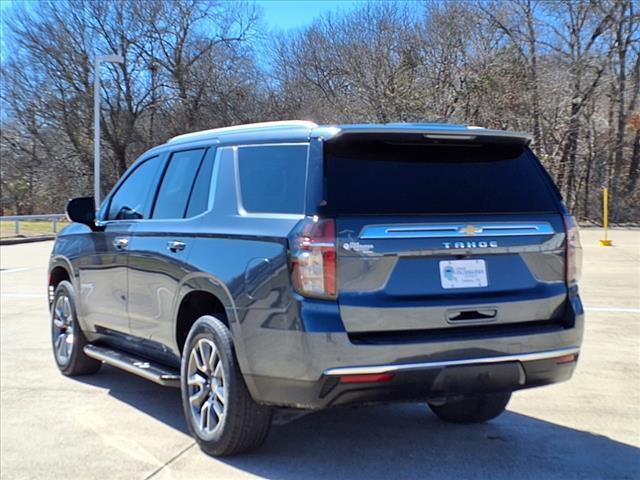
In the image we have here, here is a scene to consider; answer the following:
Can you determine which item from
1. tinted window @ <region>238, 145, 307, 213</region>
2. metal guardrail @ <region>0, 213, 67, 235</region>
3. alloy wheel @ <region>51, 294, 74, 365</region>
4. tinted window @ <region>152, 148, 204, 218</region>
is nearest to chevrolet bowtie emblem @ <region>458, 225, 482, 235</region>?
tinted window @ <region>238, 145, 307, 213</region>

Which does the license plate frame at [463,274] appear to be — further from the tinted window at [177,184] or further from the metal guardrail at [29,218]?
the metal guardrail at [29,218]

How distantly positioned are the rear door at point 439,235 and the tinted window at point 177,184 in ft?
4.85

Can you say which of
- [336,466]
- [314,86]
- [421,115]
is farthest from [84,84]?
[336,466]

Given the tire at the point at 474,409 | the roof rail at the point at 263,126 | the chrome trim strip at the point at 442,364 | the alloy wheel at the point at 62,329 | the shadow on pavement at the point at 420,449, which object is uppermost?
the roof rail at the point at 263,126

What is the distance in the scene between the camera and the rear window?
393 centimetres

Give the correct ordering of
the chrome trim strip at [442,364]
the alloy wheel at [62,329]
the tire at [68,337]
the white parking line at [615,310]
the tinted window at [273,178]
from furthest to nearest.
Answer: the white parking line at [615,310] → the alloy wheel at [62,329] → the tire at [68,337] → the tinted window at [273,178] → the chrome trim strip at [442,364]

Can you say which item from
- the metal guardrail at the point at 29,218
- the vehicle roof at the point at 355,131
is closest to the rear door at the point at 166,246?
the vehicle roof at the point at 355,131

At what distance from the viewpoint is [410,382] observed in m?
3.77

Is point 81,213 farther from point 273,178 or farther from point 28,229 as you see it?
point 28,229

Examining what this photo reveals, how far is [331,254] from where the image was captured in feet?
12.2

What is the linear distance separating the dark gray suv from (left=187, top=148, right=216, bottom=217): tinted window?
1 cm

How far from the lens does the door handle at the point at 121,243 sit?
18.3 ft

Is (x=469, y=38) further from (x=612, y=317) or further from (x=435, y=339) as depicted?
(x=435, y=339)

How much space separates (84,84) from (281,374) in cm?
3501
